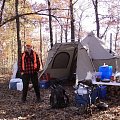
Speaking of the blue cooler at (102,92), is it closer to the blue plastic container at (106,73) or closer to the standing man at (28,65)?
the blue plastic container at (106,73)

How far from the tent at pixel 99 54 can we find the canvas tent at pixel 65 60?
0.30 metres

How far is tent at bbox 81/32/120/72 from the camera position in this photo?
896 cm

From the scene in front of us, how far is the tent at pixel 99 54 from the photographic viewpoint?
896 cm

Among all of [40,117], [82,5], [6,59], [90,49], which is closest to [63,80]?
[90,49]

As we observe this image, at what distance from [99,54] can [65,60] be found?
2.15 metres

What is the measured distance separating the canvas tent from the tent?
0.30m

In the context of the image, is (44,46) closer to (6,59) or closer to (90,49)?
(6,59)

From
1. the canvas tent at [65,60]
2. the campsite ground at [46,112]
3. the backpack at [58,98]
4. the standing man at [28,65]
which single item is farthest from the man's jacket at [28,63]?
the canvas tent at [65,60]

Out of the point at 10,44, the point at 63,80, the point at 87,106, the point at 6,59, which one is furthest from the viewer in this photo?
the point at 6,59

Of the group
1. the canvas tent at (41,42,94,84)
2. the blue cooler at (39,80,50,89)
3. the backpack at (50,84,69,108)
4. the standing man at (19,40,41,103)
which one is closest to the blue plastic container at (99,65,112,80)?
the backpack at (50,84,69,108)

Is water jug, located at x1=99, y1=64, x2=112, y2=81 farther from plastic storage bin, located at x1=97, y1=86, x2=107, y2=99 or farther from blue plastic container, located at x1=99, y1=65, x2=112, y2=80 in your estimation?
plastic storage bin, located at x1=97, y1=86, x2=107, y2=99

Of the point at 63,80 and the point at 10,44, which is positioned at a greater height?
the point at 10,44

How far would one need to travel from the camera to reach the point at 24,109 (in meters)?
5.92

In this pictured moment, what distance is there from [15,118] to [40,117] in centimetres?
49
